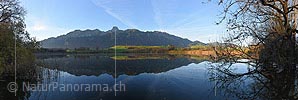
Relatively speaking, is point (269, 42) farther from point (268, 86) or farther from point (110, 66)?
point (110, 66)

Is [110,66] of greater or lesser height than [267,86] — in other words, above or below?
below

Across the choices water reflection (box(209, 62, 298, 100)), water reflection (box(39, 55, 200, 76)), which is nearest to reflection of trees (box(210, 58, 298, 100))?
water reflection (box(209, 62, 298, 100))

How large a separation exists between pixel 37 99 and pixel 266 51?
970 centimetres

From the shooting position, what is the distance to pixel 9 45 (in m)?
18.0

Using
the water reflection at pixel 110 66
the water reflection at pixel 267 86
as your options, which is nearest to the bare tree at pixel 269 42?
the water reflection at pixel 267 86

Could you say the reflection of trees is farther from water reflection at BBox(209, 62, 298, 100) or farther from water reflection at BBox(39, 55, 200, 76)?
water reflection at BBox(39, 55, 200, 76)

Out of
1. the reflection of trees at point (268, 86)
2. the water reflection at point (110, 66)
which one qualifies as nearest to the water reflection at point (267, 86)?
the reflection of trees at point (268, 86)

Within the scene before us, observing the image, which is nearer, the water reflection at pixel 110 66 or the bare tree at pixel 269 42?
the bare tree at pixel 269 42

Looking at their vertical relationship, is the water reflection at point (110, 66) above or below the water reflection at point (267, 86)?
below

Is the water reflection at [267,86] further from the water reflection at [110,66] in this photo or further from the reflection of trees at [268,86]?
the water reflection at [110,66]

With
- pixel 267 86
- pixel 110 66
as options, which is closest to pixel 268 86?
pixel 267 86

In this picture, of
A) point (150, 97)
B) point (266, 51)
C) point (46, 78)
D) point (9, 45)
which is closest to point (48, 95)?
point (150, 97)

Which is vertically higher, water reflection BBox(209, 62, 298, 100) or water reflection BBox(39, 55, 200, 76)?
water reflection BBox(209, 62, 298, 100)

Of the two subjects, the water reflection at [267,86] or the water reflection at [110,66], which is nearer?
the water reflection at [267,86]
